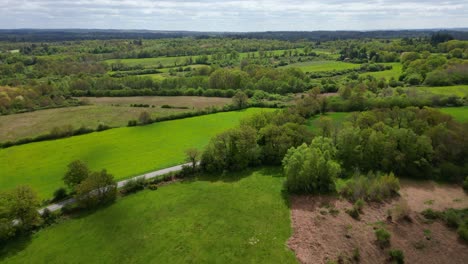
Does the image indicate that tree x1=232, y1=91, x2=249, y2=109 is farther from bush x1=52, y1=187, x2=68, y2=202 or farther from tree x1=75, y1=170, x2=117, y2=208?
bush x1=52, y1=187, x2=68, y2=202

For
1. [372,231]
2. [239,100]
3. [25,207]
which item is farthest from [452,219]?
[239,100]

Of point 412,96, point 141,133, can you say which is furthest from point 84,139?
point 412,96

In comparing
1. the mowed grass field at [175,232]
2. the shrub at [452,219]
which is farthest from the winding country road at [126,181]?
the shrub at [452,219]

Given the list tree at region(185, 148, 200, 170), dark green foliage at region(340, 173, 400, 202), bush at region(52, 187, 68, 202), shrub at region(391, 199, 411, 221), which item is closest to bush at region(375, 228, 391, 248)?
shrub at region(391, 199, 411, 221)

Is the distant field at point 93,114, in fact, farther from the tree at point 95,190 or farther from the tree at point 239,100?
the tree at point 95,190

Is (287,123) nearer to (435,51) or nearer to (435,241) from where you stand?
(435,241)
